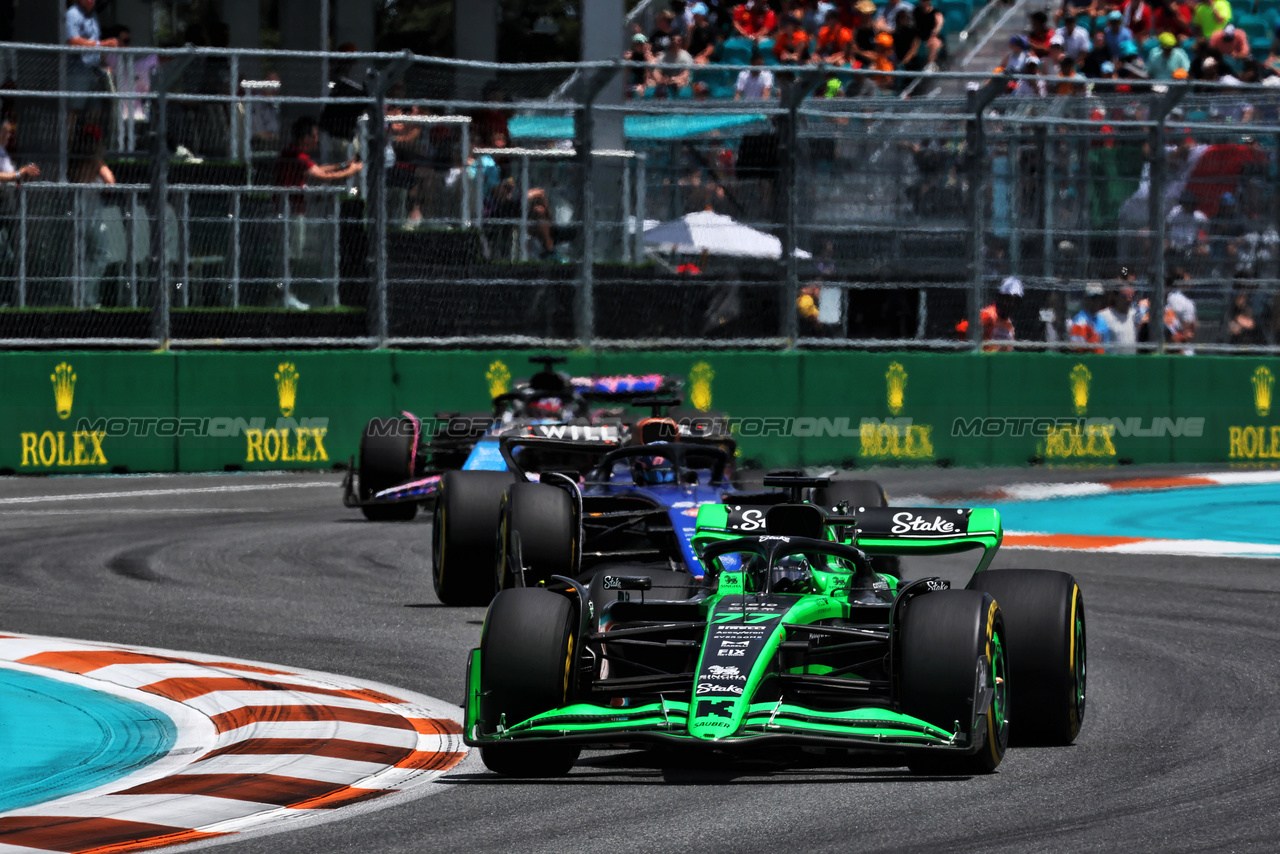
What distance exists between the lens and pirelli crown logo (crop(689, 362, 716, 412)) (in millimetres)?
19672

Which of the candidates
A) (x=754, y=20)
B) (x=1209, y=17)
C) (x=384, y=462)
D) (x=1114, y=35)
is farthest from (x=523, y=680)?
(x=754, y=20)

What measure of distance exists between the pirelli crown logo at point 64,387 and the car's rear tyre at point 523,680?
12416mm

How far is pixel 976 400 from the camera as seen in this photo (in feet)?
65.7

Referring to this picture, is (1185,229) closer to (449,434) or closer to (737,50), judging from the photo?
(449,434)

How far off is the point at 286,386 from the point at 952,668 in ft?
43.3

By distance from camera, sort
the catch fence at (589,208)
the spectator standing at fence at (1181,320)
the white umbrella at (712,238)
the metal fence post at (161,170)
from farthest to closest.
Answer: the spectator standing at fence at (1181,320) → the white umbrella at (712,238) → the catch fence at (589,208) → the metal fence post at (161,170)

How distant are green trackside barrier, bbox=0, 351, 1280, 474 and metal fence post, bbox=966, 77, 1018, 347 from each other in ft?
2.87

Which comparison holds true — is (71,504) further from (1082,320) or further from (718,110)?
(1082,320)

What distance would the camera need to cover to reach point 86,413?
60.0 feet

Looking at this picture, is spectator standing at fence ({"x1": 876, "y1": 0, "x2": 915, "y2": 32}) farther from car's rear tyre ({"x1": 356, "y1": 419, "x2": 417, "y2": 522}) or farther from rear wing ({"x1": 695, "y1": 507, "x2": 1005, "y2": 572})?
rear wing ({"x1": 695, "y1": 507, "x2": 1005, "y2": 572})

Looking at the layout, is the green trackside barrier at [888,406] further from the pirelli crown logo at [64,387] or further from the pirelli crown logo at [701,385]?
the pirelli crown logo at [64,387]

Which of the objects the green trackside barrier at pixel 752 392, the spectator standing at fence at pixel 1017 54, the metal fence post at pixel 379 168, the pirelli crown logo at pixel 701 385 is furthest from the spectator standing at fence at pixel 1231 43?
the metal fence post at pixel 379 168

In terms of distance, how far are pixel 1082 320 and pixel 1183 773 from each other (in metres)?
14.1

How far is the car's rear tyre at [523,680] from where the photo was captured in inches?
259
